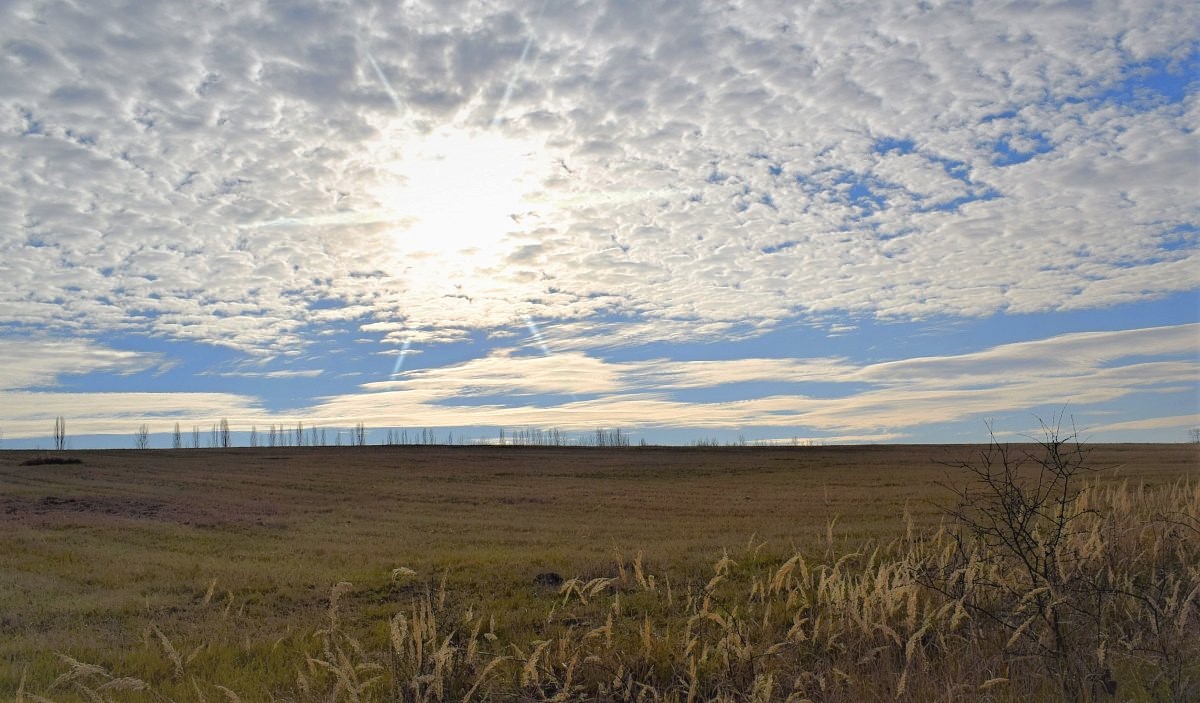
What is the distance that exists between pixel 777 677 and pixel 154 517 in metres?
26.0

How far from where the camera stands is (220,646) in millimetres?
8750

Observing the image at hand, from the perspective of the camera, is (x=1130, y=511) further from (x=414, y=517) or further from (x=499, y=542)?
(x=414, y=517)

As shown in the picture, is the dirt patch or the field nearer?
the field

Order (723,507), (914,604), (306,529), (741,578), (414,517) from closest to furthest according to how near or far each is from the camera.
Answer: (914,604) → (741,578) → (306,529) → (414,517) → (723,507)

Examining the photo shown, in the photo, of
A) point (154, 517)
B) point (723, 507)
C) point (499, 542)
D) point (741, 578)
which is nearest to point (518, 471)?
point (723, 507)

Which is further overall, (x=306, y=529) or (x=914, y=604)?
(x=306, y=529)

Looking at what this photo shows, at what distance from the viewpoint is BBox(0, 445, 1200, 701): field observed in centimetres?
635

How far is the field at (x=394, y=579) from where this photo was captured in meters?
6.35

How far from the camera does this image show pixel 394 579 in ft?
42.8

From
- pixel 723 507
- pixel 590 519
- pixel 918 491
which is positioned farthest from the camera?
pixel 918 491

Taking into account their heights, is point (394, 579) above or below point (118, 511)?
below

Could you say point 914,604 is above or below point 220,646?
above

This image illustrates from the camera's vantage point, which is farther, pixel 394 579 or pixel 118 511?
pixel 118 511

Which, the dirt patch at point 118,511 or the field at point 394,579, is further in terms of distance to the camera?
the dirt patch at point 118,511
